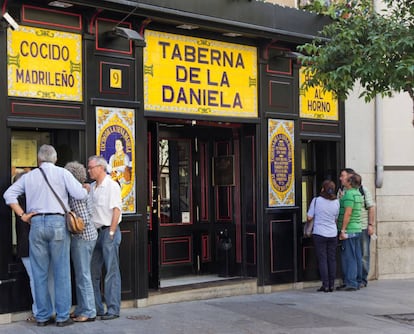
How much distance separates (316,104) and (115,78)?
12.8ft

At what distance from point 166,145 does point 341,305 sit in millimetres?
3751

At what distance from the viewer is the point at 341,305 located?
9297 millimetres

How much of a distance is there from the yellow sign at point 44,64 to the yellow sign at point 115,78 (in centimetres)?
43

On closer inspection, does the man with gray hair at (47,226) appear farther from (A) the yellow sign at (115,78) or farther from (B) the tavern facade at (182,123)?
(A) the yellow sign at (115,78)

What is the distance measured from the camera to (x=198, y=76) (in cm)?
953

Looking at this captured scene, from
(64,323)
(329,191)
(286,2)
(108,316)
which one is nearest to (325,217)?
(329,191)

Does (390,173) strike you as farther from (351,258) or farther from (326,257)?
(326,257)

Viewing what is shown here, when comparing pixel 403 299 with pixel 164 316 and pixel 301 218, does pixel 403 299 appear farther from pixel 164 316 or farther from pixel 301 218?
pixel 164 316

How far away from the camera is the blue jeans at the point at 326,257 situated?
10.3m

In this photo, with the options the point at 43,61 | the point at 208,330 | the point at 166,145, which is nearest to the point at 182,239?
the point at 166,145

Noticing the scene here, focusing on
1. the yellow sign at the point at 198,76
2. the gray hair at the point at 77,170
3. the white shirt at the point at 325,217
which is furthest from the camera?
the white shirt at the point at 325,217

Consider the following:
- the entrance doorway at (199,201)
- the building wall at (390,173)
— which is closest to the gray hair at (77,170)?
the entrance doorway at (199,201)

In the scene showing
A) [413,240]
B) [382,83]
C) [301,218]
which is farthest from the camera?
[413,240]

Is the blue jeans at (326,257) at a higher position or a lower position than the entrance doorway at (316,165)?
lower
